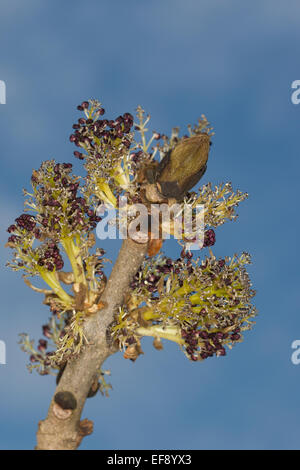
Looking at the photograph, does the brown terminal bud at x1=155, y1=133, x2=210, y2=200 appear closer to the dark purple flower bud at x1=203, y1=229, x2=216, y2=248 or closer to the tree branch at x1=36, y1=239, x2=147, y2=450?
the dark purple flower bud at x1=203, y1=229, x2=216, y2=248

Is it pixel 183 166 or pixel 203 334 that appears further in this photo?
pixel 203 334

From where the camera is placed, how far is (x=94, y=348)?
7.09 m

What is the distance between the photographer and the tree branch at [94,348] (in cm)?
696

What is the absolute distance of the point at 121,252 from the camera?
7.20 m

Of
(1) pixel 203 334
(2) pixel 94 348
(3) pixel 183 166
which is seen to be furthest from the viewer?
(2) pixel 94 348

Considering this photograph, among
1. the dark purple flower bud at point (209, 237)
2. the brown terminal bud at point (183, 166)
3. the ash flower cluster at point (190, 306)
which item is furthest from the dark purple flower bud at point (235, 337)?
the brown terminal bud at point (183, 166)

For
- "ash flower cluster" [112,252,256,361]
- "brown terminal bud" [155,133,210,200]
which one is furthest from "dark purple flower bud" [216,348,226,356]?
"brown terminal bud" [155,133,210,200]

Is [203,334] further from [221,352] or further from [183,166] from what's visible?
[183,166]

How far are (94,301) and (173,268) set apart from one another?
1.13 m

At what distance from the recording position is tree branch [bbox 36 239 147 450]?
696cm

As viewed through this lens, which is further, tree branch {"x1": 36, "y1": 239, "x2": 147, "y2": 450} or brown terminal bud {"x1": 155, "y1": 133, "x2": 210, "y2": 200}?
tree branch {"x1": 36, "y1": 239, "x2": 147, "y2": 450}

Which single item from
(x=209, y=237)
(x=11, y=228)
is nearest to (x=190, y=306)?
(x=209, y=237)
